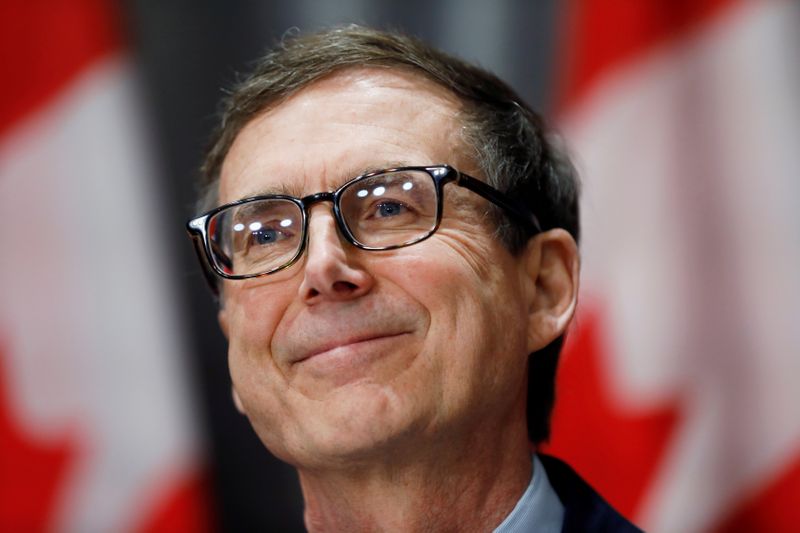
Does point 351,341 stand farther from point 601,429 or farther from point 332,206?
point 601,429

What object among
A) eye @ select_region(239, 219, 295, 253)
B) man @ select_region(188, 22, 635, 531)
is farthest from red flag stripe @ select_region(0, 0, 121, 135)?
eye @ select_region(239, 219, 295, 253)

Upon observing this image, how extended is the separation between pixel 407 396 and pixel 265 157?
1.62 feet

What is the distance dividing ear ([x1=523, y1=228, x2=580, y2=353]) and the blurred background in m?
1.18

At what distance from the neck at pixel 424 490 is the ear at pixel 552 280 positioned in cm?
23

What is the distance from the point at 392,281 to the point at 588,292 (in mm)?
1551

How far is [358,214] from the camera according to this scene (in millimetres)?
1559

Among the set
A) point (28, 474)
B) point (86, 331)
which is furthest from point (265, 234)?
point (28, 474)

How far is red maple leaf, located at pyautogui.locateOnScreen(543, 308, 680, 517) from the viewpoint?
2.95 meters

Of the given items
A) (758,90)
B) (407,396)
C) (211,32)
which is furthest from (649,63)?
(407,396)

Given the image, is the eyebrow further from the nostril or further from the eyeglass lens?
the nostril

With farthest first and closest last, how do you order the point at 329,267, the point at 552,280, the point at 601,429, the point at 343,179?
1. the point at 601,429
2. the point at 552,280
3. the point at 343,179
4. the point at 329,267

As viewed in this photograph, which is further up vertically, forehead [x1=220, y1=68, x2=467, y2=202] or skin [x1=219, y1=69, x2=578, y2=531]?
forehead [x1=220, y1=68, x2=467, y2=202]

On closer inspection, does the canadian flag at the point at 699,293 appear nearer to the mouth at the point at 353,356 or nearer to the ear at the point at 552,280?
the ear at the point at 552,280

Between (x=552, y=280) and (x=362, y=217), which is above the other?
(x=362, y=217)
